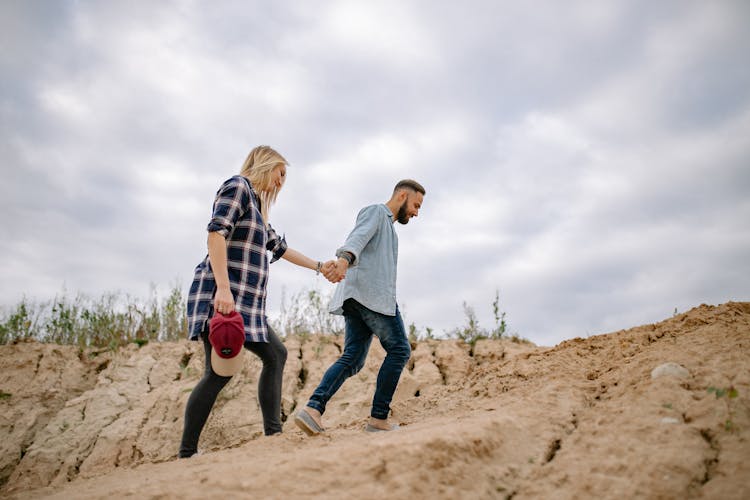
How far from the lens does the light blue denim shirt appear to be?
11.4ft

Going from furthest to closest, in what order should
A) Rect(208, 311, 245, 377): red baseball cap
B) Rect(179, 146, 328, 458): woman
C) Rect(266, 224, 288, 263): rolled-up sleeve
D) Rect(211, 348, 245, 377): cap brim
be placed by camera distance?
Rect(266, 224, 288, 263): rolled-up sleeve < Rect(179, 146, 328, 458): woman < Rect(211, 348, 245, 377): cap brim < Rect(208, 311, 245, 377): red baseball cap

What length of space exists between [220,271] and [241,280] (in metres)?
0.24

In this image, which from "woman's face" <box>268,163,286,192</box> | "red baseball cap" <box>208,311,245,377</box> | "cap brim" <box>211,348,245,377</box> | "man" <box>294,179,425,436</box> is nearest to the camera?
"red baseball cap" <box>208,311,245,377</box>

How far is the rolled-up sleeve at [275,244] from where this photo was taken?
3.81 metres

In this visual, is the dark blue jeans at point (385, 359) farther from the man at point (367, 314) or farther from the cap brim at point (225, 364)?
the cap brim at point (225, 364)

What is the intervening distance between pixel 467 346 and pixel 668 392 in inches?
154

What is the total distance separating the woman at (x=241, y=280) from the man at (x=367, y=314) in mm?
395

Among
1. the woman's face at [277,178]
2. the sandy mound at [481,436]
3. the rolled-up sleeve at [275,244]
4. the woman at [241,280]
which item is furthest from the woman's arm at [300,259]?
the sandy mound at [481,436]

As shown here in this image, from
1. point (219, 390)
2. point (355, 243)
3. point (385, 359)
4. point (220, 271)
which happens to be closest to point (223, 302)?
point (220, 271)

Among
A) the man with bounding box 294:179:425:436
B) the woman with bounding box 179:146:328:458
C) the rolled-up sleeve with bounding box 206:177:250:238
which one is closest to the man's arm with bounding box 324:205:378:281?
the man with bounding box 294:179:425:436

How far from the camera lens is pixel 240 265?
10.9 ft

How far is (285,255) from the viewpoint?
3.94 m

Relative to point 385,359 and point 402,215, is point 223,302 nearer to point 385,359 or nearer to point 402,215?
point 385,359

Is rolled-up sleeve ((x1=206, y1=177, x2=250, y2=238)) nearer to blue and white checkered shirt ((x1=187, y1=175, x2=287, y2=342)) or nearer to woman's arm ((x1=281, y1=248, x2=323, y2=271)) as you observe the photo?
blue and white checkered shirt ((x1=187, y1=175, x2=287, y2=342))
